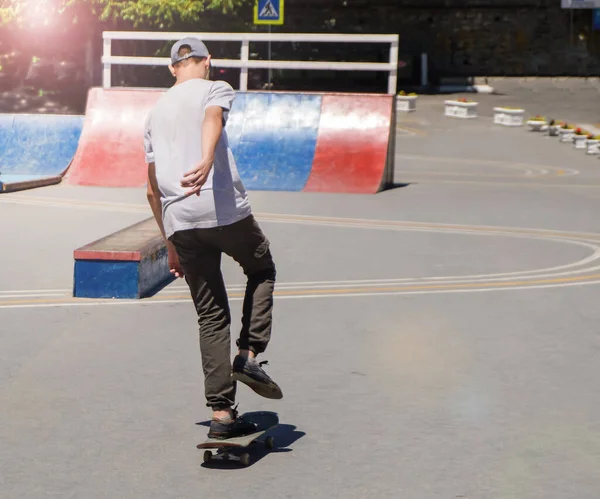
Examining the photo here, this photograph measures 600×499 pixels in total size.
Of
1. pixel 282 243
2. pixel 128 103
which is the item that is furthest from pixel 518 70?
pixel 282 243

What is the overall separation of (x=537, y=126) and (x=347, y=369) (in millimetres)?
24810

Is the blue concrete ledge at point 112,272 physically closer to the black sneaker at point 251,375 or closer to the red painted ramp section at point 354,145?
the black sneaker at point 251,375

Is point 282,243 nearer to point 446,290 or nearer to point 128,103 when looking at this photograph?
point 446,290

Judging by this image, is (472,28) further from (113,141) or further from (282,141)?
(113,141)

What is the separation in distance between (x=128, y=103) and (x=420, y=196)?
5230 millimetres

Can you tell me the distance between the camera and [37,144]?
20.5 meters

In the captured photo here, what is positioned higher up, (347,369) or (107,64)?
(107,64)

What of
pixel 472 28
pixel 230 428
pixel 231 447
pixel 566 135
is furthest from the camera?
pixel 472 28

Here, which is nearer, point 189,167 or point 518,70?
point 189,167

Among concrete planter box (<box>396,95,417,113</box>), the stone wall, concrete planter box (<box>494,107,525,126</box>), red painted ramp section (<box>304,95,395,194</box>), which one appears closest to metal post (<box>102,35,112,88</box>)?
red painted ramp section (<box>304,95,395,194</box>)

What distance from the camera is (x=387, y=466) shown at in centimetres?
543

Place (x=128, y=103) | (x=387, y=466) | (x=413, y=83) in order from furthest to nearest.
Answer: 1. (x=413, y=83)
2. (x=128, y=103)
3. (x=387, y=466)

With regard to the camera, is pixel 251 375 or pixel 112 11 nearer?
pixel 251 375

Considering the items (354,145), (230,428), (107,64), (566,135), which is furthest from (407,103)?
(230,428)
